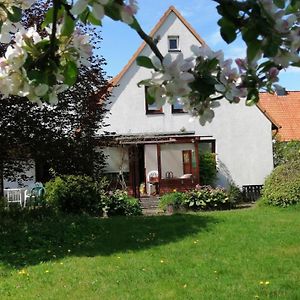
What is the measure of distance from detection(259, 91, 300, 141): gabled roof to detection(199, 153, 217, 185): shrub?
425 inches

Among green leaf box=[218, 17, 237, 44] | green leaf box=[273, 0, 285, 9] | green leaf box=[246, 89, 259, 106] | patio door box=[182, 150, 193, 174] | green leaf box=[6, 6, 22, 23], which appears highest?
patio door box=[182, 150, 193, 174]

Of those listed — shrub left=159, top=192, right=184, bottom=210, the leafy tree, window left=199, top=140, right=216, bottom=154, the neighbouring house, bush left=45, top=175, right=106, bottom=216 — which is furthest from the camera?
window left=199, top=140, right=216, bottom=154

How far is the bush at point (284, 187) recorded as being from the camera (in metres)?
16.0

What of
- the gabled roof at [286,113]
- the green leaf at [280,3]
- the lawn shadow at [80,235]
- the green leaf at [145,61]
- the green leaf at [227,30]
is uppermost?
the gabled roof at [286,113]

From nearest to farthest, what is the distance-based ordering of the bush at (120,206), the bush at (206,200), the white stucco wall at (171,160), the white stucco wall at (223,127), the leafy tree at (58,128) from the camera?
the leafy tree at (58,128) < the bush at (120,206) < the bush at (206,200) < the white stucco wall at (223,127) < the white stucco wall at (171,160)

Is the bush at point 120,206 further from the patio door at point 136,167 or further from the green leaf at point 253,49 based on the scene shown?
the green leaf at point 253,49

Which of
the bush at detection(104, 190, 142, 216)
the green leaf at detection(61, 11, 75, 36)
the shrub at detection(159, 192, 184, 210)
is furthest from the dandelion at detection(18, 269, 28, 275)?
the shrub at detection(159, 192, 184, 210)

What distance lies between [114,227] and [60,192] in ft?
10.4

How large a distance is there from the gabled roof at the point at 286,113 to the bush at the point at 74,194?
2010 centimetres

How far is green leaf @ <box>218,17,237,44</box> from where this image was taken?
1617mm

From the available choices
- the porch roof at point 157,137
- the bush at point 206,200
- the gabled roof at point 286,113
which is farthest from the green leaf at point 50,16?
the gabled roof at point 286,113

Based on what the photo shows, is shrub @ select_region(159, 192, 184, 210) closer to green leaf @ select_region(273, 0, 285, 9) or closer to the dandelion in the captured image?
the dandelion

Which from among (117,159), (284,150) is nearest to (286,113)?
(284,150)

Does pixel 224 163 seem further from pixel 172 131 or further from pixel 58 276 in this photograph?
pixel 58 276
